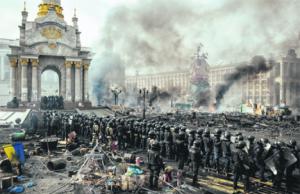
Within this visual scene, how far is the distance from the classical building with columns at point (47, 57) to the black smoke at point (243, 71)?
1265 inches

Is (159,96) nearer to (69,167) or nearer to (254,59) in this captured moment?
(254,59)

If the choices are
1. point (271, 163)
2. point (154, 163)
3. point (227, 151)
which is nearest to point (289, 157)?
point (271, 163)

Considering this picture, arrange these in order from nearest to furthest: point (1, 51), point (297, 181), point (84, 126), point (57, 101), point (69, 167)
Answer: point (297, 181), point (69, 167), point (84, 126), point (57, 101), point (1, 51)

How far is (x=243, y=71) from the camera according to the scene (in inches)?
2285

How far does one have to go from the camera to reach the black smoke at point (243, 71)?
182ft

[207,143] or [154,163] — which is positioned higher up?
[207,143]

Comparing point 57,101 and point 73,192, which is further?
point 57,101

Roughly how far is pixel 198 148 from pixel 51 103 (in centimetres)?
3041

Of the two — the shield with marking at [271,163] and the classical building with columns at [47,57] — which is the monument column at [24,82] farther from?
the shield with marking at [271,163]

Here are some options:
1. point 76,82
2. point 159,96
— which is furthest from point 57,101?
point 159,96

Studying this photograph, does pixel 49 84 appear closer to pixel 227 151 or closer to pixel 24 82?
pixel 24 82

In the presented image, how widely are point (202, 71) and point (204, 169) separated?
7932 cm

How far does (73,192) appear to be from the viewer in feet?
28.2

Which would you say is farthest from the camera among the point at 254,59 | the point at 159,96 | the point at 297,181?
the point at 159,96
